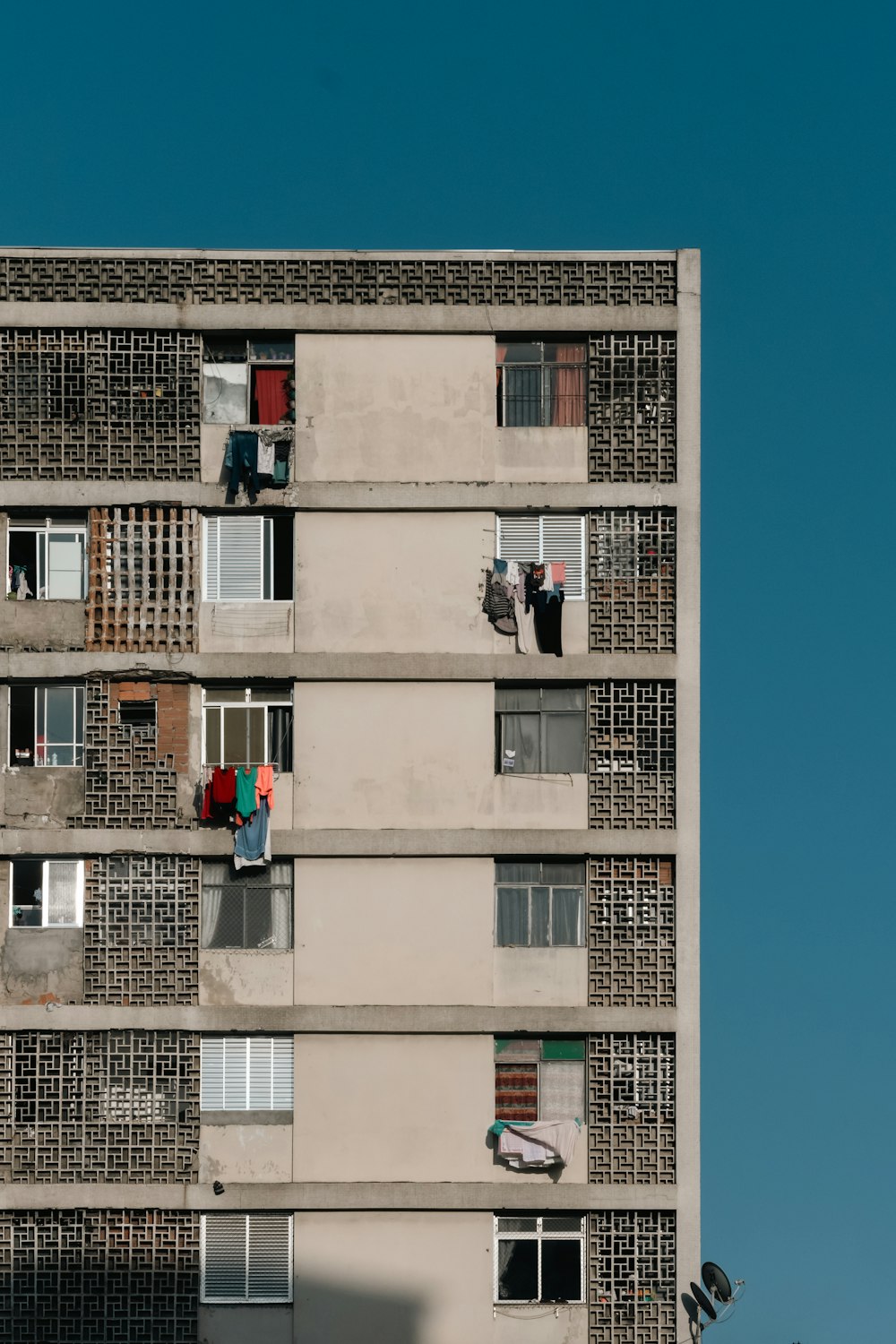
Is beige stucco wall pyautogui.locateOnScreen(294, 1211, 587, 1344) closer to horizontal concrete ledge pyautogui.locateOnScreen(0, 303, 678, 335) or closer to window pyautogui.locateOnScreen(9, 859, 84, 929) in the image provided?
window pyautogui.locateOnScreen(9, 859, 84, 929)

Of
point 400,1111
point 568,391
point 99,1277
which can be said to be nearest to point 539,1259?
point 400,1111

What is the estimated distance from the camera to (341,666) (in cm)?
2791

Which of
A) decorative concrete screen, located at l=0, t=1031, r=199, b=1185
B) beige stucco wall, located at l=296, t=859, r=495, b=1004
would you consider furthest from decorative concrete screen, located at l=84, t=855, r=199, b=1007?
beige stucco wall, located at l=296, t=859, r=495, b=1004

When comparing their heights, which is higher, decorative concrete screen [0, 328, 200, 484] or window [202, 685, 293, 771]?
decorative concrete screen [0, 328, 200, 484]

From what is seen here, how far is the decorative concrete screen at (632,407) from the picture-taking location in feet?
92.9

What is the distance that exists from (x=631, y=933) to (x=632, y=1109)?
7.98 feet

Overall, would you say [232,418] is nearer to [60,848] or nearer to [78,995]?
[60,848]

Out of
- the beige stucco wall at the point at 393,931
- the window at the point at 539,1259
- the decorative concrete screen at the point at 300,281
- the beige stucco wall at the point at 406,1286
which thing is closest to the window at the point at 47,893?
the beige stucco wall at the point at 393,931

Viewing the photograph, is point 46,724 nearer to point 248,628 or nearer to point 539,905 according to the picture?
point 248,628

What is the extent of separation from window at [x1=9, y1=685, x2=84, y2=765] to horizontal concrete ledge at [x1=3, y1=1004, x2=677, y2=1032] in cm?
354

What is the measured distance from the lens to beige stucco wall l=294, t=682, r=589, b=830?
1093 inches

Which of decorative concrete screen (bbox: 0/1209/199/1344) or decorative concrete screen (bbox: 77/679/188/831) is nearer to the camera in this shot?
decorative concrete screen (bbox: 0/1209/199/1344)

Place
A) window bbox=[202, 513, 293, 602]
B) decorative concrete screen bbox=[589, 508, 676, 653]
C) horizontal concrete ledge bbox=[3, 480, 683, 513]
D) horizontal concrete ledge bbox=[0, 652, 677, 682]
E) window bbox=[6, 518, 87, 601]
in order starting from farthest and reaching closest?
window bbox=[6, 518, 87, 601] → window bbox=[202, 513, 293, 602] → horizontal concrete ledge bbox=[3, 480, 683, 513] → decorative concrete screen bbox=[589, 508, 676, 653] → horizontal concrete ledge bbox=[0, 652, 677, 682]

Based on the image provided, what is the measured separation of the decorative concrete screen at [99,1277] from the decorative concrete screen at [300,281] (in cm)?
1304
